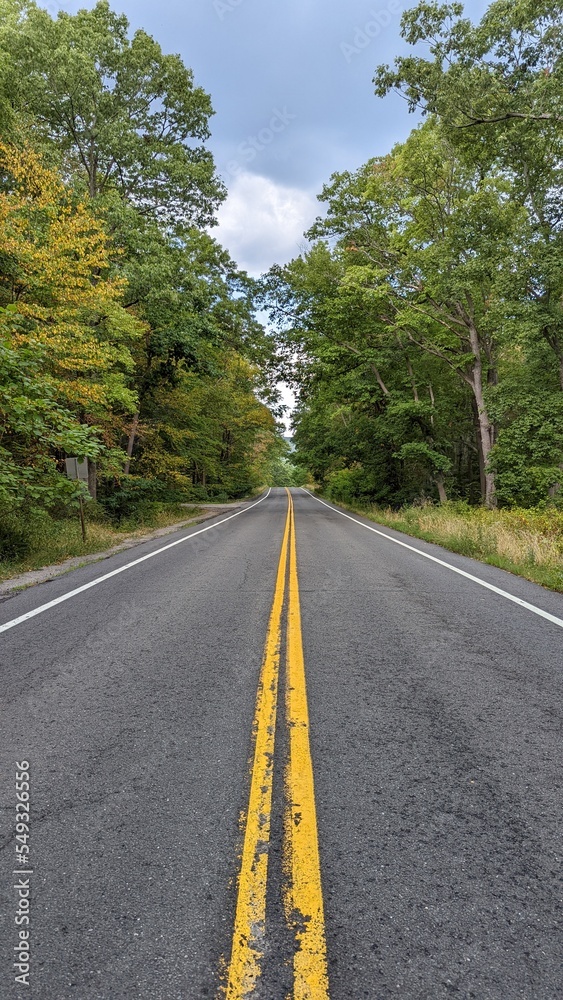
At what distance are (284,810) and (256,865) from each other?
326 millimetres

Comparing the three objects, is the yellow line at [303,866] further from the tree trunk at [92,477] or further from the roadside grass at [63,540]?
the tree trunk at [92,477]

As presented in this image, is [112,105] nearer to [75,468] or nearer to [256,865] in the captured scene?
[75,468]

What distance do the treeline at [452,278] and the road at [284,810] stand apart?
11.6 m

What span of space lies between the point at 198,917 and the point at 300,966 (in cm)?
40

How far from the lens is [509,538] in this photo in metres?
9.61

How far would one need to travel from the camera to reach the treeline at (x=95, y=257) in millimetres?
9086

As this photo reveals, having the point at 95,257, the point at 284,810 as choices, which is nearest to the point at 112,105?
the point at 95,257

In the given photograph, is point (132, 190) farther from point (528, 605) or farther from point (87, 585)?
point (528, 605)

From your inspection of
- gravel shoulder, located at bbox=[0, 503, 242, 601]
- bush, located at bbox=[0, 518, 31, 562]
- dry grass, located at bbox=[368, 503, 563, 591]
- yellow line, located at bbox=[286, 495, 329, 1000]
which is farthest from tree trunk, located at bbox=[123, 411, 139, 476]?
yellow line, located at bbox=[286, 495, 329, 1000]

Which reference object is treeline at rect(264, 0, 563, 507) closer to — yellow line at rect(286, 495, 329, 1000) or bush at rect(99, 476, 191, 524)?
bush at rect(99, 476, 191, 524)

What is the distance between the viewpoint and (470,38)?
11250 mm

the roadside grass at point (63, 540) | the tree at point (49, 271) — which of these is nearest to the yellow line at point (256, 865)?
the roadside grass at point (63, 540)

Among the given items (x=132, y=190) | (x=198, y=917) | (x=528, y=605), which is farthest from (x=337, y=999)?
(x=132, y=190)

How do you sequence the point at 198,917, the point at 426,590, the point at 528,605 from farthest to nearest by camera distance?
the point at 426,590
the point at 528,605
the point at 198,917
